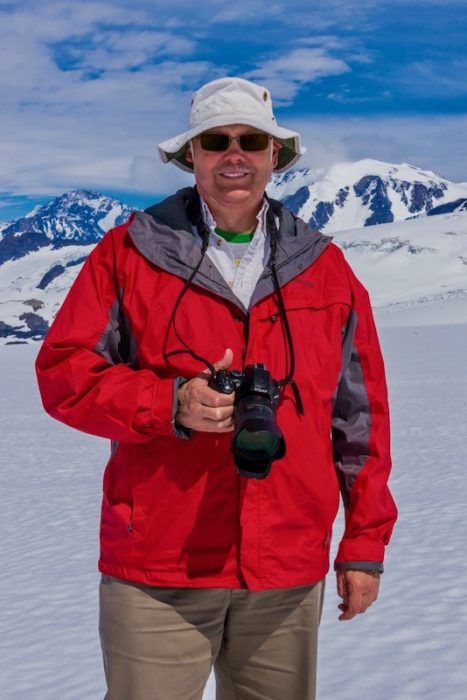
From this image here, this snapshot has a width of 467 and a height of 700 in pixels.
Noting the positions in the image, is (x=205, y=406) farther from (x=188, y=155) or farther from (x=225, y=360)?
(x=188, y=155)

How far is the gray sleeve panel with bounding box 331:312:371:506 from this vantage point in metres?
2.38

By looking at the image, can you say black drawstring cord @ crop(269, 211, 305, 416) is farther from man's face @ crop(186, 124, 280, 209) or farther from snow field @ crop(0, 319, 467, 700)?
snow field @ crop(0, 319, 467, 700)

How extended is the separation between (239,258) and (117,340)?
0.44 m

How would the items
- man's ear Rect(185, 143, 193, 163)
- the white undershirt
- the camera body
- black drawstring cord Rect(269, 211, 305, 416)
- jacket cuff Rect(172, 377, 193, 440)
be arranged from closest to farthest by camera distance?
the camera body < jacket cuff Rect(172, 377, 193, 440) < black drawstring cord Rect(269, 211, 305, 416) < the white undershirt < man's ear Rect(185, 143, 193, 163)

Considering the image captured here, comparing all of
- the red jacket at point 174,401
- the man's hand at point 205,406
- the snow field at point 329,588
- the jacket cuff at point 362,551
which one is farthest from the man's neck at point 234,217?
the snow field at point 329,588

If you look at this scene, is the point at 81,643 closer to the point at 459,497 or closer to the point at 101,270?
the point at 101,270

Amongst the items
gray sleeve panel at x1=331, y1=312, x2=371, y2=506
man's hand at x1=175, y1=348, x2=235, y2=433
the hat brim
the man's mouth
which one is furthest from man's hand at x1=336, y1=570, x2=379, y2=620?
the hat brim

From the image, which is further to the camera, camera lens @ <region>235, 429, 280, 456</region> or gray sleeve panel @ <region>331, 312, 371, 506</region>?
gray sleeve panel @ <region>331, 312, 371, 506</region>

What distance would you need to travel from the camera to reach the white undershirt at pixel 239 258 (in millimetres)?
2305

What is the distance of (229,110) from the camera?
2.30 m

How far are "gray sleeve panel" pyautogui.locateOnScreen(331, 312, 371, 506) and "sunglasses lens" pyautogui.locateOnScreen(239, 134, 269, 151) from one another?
0.57 meters

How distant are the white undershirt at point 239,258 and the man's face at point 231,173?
2.1 inches

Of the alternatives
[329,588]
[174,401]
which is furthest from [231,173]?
[329,588]

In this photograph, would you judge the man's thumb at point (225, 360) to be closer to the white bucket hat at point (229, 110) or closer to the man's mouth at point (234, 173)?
the man's mouth at point (234, 173)
